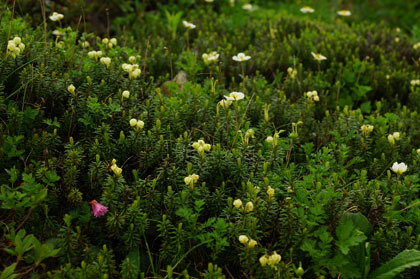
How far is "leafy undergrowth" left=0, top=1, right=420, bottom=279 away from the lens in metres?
2.51

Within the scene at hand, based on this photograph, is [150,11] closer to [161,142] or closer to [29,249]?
[161,142]

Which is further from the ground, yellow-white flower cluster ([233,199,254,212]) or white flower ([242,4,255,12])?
yellow-white flower cluster ([233,199,254,212])

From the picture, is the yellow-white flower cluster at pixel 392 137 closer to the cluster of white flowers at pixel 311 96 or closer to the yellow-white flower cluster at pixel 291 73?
the cluster of white flowers at pixel 311 96

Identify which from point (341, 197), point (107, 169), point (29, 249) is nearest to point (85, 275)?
point (29, 249)

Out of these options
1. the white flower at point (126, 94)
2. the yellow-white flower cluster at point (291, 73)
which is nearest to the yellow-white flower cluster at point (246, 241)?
the white flower at point (126, 94)

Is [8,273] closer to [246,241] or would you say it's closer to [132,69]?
[246,241]

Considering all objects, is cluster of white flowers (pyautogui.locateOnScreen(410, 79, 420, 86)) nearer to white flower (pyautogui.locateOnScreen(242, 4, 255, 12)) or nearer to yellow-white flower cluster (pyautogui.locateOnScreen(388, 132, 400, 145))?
yellow-white flower cluster (pyautogui.locateOnScreen(388, 132, 400, 145))

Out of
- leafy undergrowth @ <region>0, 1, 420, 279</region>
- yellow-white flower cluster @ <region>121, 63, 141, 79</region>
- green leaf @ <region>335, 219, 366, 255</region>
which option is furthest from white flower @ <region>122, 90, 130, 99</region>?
green leaf @ <region>335, 219, 366, 255</region>

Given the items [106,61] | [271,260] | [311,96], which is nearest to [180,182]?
[271,260]

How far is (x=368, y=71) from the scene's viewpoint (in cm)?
507

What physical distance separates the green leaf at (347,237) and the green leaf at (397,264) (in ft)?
0.78

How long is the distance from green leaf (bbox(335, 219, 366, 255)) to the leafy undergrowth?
0.04 feet

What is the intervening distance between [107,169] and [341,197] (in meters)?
1.61

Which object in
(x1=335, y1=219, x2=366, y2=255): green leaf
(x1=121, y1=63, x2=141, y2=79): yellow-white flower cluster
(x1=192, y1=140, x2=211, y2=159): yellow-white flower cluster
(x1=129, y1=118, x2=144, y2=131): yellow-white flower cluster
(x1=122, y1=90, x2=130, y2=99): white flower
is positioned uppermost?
(x1=121, y1=63, x2=141, y2=79): yellow-white flower cluster
